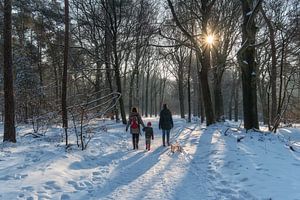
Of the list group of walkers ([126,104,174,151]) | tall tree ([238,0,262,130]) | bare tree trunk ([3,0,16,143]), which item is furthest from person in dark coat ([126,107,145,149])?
tall tree ([238,0,262,130])

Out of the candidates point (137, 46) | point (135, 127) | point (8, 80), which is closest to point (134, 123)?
point (135, 127)

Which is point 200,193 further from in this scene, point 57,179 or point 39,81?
point 39,81

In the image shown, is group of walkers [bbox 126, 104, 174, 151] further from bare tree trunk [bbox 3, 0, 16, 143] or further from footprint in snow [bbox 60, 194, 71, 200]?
footprint in snow [bbox 60, 194, 71, 200]

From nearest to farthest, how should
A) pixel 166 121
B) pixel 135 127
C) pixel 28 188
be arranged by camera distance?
pixel 28 188
pixel 135 127
pixel 166 121

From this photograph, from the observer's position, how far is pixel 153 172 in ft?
35.6

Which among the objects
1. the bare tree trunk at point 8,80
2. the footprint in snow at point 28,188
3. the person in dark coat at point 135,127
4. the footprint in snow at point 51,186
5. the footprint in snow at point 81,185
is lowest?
the footprint in snow at point 81,185

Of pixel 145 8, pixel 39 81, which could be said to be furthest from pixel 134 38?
pixel 39 81

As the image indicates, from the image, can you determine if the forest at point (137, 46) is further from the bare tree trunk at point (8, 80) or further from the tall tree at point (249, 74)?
the bare tree trunk at point (8, 80)

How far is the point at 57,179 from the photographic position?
9188 millimetres

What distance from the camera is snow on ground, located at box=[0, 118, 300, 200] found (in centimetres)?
809

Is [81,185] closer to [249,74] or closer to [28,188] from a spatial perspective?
[28,188]

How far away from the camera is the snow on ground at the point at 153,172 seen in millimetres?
Result: 8094

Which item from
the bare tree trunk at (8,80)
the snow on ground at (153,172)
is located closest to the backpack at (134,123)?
the snow on ground at (153,172)

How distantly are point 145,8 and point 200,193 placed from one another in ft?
89.0
